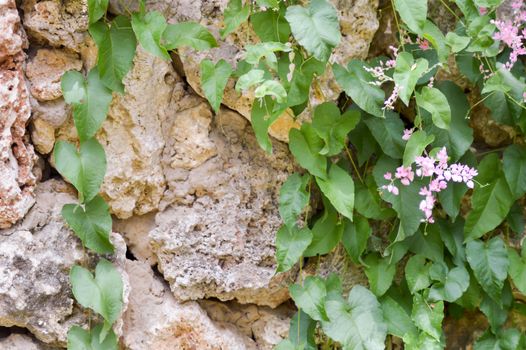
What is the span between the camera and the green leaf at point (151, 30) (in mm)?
1364

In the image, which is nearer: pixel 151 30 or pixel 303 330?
pixel 151 30

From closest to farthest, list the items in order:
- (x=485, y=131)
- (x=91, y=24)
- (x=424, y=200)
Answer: (x=91, y=24)
(x=424, y=200)
(x=485, y=131)

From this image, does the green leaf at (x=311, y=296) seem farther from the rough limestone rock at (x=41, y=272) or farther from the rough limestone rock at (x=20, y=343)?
the rough limestone rock at (x=20, y=343)

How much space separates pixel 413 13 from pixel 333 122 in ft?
0.89

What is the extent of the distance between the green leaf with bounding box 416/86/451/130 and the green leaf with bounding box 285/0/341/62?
0.23 m

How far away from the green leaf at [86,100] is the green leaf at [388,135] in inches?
21.8

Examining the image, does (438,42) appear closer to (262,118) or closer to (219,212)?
(262,118)

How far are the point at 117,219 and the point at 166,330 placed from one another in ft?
0.85

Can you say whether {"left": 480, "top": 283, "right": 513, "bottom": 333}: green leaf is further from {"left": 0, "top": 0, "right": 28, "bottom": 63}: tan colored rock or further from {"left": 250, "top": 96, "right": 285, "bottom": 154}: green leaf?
{"left": 0, "top": 0, "right": 28, "bottom": 63}: tan colored rock

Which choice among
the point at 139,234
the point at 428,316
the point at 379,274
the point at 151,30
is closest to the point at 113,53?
the point at 151,30

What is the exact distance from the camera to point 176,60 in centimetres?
154

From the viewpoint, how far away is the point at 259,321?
1.65 metres

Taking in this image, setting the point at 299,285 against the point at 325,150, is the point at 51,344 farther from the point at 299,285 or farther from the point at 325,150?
the point at 325,150

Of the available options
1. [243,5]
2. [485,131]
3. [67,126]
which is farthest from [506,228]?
Answer: [67,126]
